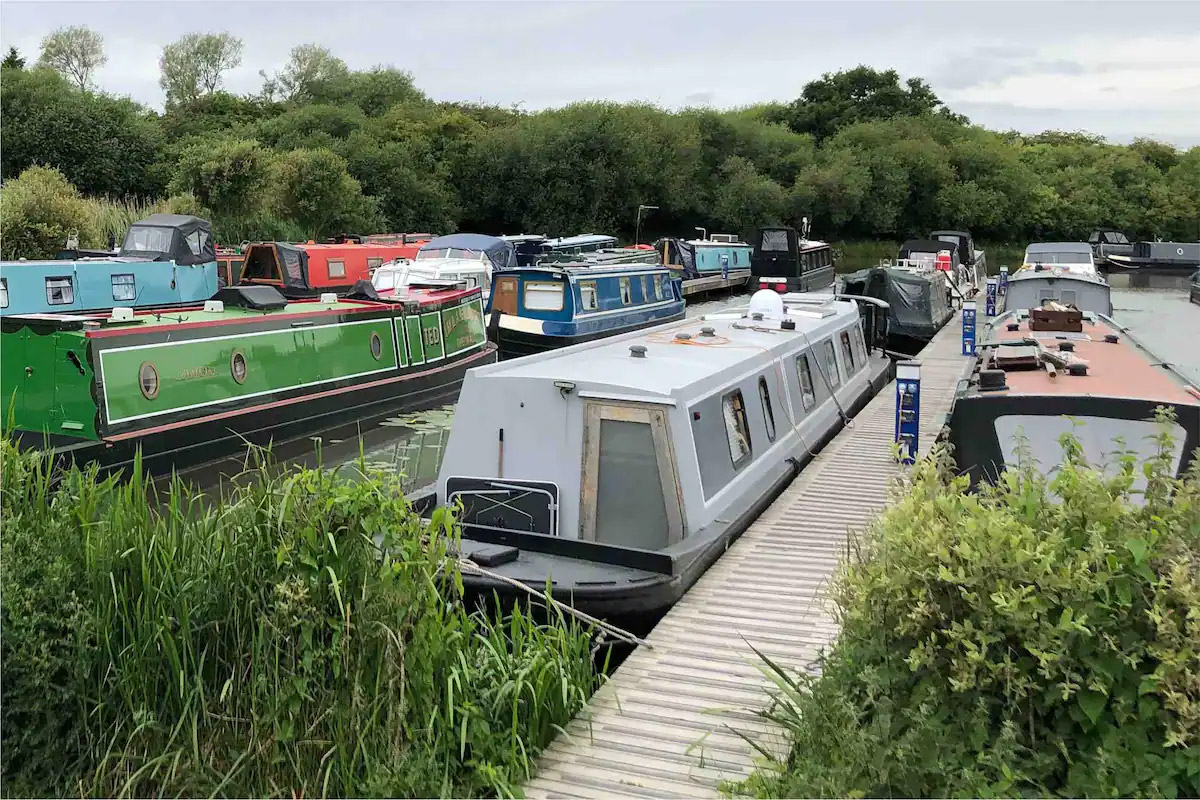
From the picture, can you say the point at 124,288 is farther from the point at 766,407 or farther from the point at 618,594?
the point at 618,594

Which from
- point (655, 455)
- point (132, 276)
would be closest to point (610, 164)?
point (132, 276)

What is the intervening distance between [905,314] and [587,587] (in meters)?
16.6

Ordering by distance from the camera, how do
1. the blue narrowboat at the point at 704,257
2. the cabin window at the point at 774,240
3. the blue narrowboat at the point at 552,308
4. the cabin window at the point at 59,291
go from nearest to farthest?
the cabin window at the point at 59,291, the blue narrowboat at the point at 552,308, the blue narrowboat at the point at 704,257, the cabin window at the point at 774,240

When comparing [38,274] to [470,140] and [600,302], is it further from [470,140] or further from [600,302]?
[470,140]

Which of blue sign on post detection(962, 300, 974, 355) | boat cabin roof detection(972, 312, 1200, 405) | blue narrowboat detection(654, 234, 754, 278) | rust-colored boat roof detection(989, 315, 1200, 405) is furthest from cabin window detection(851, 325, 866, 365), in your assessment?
blue narrowboat detection(654, 234, 754, 278)

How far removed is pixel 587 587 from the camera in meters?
6.04

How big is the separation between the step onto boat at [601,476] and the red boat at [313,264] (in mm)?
11464

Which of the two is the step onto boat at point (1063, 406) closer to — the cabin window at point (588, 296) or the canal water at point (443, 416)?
the canal water at point (443, 416)

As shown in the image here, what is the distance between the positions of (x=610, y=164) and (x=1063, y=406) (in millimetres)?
40184

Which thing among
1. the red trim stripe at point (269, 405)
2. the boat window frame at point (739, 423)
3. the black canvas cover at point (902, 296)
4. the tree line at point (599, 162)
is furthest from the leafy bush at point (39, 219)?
the boat window frame at point (739, 423)

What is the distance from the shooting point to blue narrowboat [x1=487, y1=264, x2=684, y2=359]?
1775 centimetres

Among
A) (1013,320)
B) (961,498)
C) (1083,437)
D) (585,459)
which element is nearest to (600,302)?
(1013,320)

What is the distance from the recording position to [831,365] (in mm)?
12094

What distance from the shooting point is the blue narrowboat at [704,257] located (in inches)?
1284
